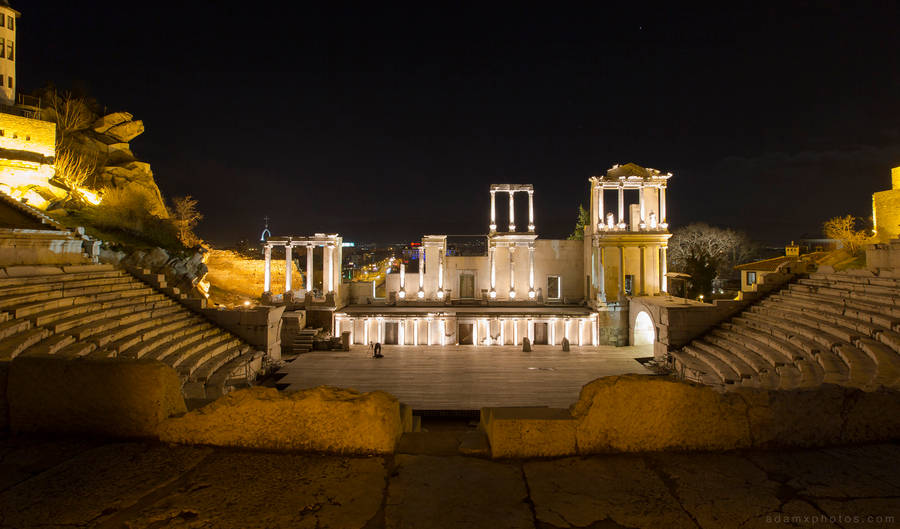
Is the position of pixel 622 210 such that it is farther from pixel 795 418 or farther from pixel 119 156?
pixel 119 156

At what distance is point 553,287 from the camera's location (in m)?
31.7

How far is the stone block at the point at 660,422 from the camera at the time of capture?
440 cm

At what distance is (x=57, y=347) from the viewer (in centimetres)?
1073

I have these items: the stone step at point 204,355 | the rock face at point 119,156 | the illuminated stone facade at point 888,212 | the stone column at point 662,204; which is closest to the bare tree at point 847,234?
the illuminated stone facade at point 888,212

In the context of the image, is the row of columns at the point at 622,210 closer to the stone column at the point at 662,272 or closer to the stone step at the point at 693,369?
the stone column at the point at 662,272

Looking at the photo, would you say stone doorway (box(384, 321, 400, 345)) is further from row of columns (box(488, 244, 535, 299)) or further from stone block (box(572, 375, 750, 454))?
stone block (box(572, 375, 750, 454))

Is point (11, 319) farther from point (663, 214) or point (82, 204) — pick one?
point (663, 214)

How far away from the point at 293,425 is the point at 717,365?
17013mm

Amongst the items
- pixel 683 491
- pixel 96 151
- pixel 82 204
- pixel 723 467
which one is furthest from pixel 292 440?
pixel 96 151

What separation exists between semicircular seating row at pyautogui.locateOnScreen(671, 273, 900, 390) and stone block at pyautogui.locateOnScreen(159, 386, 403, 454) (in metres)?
10.3

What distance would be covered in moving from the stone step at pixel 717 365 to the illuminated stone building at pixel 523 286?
6741 millimetres

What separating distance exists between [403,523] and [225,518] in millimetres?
1357

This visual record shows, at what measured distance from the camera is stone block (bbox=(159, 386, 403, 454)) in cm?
434

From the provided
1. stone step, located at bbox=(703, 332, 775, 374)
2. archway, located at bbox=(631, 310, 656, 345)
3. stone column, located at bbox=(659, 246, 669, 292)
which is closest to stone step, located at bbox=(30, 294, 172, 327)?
stone step, located at bbox=(703, 332, 775, 374)
